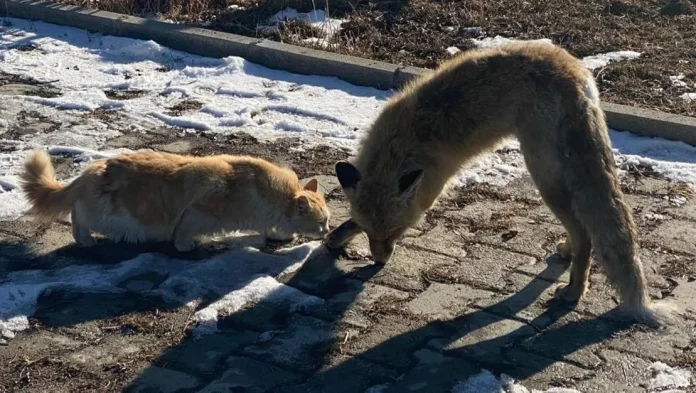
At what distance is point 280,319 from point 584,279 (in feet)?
5.57

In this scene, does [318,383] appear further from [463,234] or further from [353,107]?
[353,107]

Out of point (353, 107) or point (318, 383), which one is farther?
point (353, 107)

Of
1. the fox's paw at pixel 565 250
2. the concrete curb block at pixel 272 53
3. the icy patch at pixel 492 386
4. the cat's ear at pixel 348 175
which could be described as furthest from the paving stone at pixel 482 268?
the concrete curb block at pixel 272 53

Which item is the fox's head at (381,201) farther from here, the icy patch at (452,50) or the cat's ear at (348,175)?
the icy patch at (452,50)

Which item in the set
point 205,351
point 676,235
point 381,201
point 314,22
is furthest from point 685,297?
point 314,22

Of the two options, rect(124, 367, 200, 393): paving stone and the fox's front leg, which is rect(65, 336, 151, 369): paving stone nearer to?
rect(124, 367, 200, 393): paving stone

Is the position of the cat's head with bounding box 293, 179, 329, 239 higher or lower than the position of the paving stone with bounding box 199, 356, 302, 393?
higher

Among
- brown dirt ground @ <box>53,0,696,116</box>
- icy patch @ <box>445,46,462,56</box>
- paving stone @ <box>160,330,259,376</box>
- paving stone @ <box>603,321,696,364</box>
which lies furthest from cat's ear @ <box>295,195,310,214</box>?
icy patch @ <box>445,46,462,56</box>

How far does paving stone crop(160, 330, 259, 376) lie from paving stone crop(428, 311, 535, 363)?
98cm

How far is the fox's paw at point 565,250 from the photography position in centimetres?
597

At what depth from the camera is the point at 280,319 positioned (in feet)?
17.4

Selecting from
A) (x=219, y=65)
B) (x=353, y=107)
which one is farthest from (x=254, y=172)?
(x=219, y=65)

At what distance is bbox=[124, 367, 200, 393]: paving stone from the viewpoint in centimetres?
460

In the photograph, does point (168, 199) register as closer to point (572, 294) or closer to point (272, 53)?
point (572, 294)
